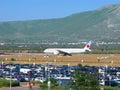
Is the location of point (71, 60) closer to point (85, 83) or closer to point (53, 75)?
point (53, 75)

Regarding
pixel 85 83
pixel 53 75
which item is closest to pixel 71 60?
pixel 53 75

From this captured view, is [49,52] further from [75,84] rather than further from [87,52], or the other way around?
[75,84]

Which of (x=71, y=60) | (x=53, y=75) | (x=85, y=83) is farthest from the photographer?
(x=71, y=60)

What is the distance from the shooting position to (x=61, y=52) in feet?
506

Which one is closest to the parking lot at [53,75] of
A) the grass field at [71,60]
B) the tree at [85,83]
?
the tree at [85,83]

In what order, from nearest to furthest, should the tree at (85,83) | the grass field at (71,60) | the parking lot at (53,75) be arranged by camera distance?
1. the tree at (85,83)
2. the parking lot at (53,75)
3. the grass field at (71,60)

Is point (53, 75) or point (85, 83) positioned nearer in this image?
point (85, 83)

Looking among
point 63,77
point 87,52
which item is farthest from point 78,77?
point 87,52

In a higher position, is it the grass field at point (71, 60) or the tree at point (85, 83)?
the tree at point (85, 83)

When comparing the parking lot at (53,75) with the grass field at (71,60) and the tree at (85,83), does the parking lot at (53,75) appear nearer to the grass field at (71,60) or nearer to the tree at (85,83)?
the tree at (85,83)

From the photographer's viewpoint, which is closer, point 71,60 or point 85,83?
point 85,83

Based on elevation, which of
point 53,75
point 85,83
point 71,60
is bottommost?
point 71,60

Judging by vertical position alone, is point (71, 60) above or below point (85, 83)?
below

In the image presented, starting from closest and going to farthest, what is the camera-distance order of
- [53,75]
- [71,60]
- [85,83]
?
[85,83] → [53,75] → [71,60]
